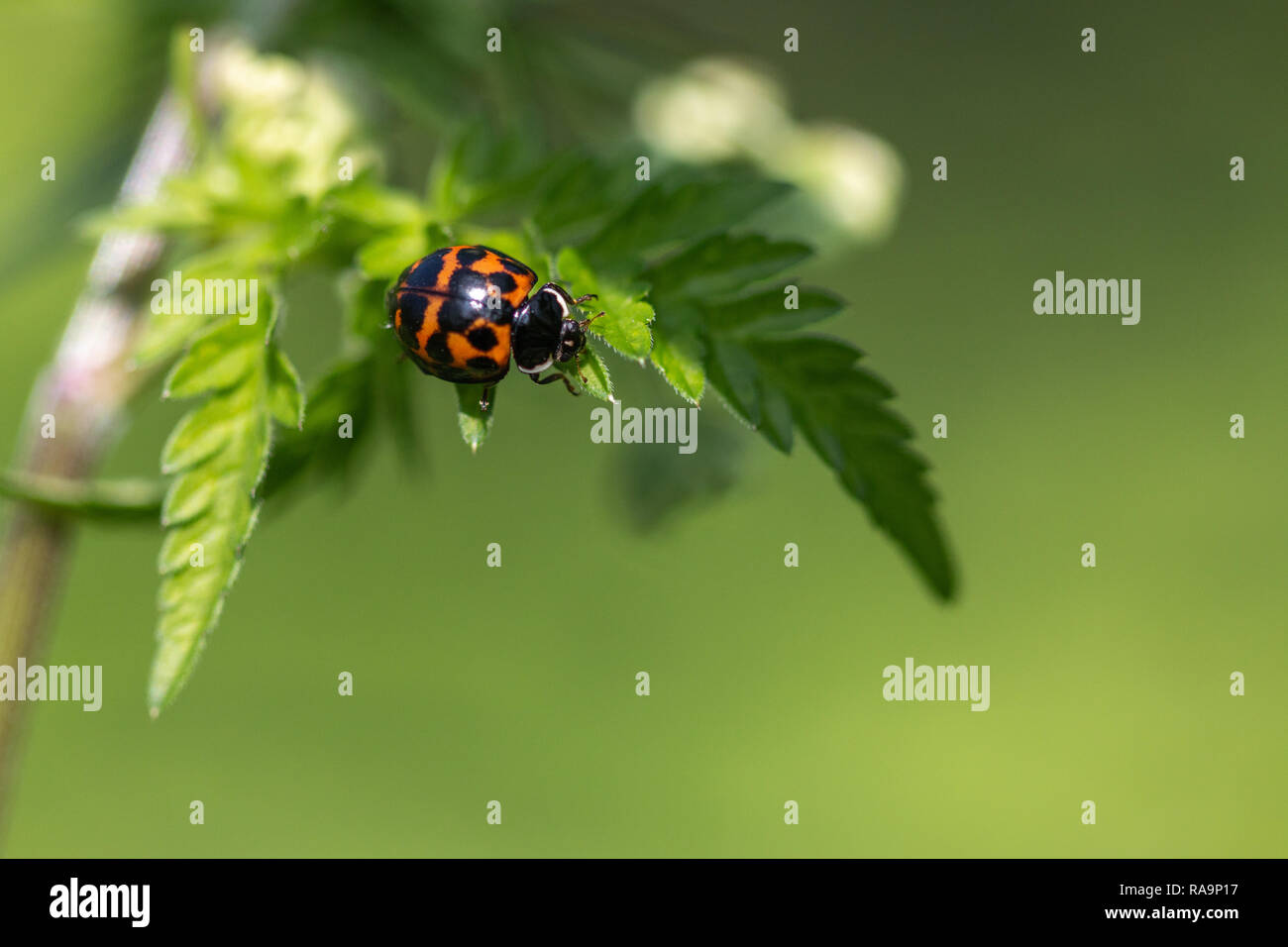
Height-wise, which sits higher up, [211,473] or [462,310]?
[462,310]

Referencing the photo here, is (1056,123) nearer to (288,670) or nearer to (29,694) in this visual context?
(288,670)

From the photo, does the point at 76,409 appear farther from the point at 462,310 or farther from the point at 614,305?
the point at 614,305

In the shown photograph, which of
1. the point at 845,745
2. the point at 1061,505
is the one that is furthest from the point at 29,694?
the point at 1061,505

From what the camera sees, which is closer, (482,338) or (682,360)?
(682,360)

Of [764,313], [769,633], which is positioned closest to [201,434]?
[764,313]

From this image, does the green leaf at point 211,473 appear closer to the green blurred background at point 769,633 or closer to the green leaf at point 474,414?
the green leaf at point 474,414

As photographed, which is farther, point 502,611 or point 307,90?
point 502,611
